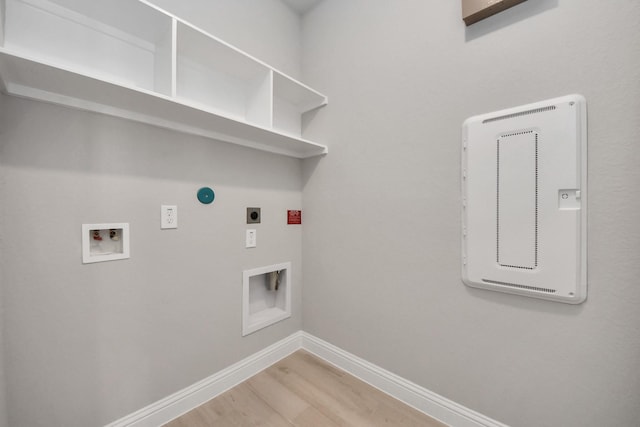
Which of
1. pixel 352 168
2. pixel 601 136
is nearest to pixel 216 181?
pixel 352 168

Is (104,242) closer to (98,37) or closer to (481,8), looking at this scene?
(98,37)

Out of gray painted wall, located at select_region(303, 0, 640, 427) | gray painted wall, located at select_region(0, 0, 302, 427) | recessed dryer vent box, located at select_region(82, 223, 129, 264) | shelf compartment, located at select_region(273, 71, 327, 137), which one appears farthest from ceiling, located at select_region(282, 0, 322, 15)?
recessed dryer vent box, located at select_region(82, 223, 129, 264)

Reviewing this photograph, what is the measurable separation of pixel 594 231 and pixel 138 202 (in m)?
2.12

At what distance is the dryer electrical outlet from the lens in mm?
1029

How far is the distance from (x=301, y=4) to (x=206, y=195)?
5.90 feet

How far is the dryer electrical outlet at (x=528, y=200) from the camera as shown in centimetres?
103

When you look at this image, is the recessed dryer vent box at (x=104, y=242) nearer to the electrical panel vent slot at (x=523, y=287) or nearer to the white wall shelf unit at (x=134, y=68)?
the white wall shelf unit at (x=134, y=68)

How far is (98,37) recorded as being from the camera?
1182 millimetres

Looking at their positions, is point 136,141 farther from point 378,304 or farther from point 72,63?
point 378,304

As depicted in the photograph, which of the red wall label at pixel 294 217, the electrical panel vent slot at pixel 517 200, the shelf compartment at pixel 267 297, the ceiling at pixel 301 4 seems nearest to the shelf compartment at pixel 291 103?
the red wall label at pixel 294 217

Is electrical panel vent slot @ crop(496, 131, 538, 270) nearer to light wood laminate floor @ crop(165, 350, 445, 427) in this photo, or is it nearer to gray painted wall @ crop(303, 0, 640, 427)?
gray painted wall @ crop(303, 0, 640, 427)

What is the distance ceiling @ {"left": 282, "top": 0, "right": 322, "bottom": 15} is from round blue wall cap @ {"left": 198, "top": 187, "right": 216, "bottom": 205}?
1730 millimetres

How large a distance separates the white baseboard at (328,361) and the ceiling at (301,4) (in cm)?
279

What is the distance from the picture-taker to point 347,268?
186cm
